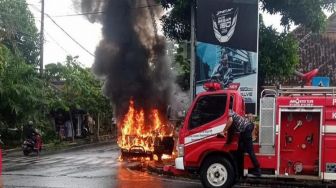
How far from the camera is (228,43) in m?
14.9

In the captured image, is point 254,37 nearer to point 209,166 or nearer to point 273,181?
point 273,181

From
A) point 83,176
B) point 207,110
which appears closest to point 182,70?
point 83,176

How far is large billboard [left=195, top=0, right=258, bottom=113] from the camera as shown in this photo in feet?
47.9

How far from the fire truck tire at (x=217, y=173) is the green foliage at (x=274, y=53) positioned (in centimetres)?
748

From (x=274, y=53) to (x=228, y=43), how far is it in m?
3.24

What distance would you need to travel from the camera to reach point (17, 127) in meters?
24.2

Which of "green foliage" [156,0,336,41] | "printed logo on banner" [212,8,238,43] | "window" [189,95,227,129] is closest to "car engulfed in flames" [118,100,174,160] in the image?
"green foliage" [156,0,336,41]

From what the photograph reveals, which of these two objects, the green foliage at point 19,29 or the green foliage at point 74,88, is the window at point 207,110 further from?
the green foliage at point 74,88

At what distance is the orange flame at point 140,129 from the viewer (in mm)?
16500

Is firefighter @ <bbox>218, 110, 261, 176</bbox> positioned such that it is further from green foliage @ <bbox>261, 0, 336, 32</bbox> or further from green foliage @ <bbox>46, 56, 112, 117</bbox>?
green foliage @ <bbox>46, 56, 112, 117</bbox>

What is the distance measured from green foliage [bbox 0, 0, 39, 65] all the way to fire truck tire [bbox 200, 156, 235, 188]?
15803 mm

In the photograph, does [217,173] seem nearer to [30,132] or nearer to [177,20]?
[177,20]

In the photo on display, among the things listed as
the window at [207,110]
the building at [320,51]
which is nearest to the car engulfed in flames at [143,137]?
the window at [207,110]

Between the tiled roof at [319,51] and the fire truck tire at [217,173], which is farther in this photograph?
the tiled roof at [319,51]
